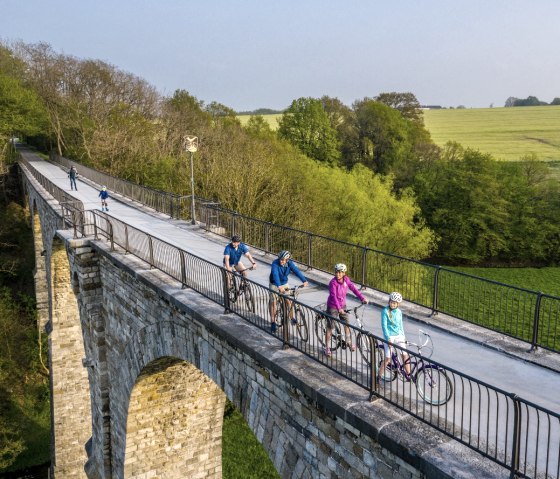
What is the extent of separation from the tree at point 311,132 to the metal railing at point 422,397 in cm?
4128

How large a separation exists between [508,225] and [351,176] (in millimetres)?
16380

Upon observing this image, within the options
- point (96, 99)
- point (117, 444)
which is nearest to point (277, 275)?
point (117, 444)

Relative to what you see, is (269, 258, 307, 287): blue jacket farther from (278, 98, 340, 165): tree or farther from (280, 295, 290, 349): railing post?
(278, 98, 340, 165): tree

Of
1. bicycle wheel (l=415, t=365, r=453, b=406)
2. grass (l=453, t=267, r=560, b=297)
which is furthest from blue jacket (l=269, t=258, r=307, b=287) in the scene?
grass (l=453, t=267, r=560, b=297)

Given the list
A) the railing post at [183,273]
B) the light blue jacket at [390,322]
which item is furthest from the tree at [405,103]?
the light blue jacket at [390,322]

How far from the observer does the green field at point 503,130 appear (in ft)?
205

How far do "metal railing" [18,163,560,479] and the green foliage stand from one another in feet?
37.8

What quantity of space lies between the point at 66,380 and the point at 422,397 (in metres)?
18.5

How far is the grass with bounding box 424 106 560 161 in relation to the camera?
205ft

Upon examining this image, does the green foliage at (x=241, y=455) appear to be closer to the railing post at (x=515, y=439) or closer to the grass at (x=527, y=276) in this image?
the railing post at (x=515, y=439)

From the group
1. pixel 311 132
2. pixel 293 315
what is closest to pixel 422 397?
pixel 293 315

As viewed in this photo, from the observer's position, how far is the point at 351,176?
1444 inches

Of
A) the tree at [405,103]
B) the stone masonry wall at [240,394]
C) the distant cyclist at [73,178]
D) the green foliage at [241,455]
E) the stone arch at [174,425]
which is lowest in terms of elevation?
the green foliage at [241,455]

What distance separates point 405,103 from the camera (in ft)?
210
